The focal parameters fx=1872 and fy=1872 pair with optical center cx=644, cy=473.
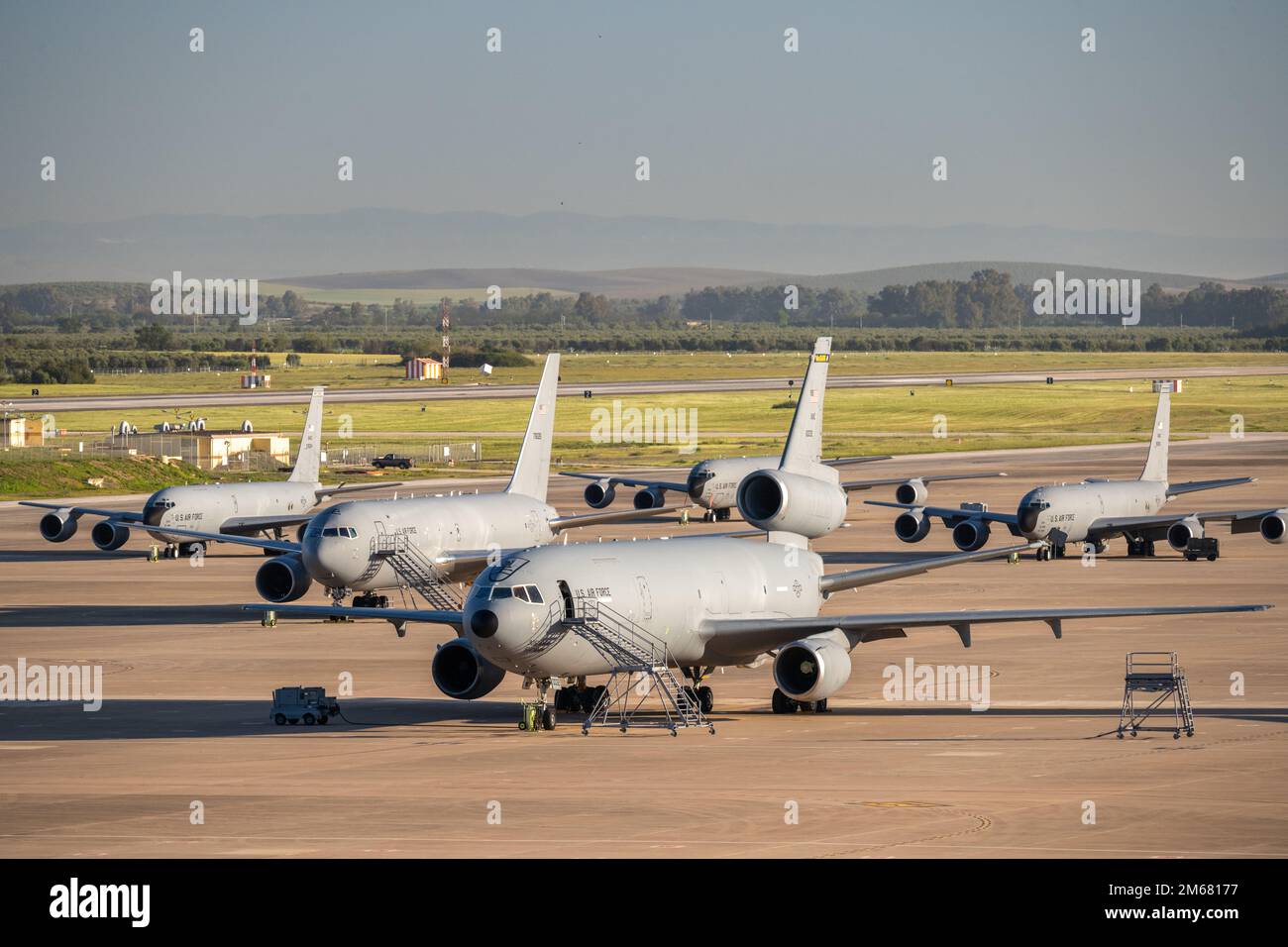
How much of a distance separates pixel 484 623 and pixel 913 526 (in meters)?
54.9

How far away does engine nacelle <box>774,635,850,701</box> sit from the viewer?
1791 inches

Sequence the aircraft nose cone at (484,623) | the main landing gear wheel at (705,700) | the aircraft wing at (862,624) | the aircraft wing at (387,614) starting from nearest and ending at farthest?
the aircraft nose cone at (484,623), the aircraft wing at (862,624), the aircraft wing at (387,614), the main landing gear wheel at (705,700)

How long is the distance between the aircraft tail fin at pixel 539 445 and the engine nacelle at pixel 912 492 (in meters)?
31.2

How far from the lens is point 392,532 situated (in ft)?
220

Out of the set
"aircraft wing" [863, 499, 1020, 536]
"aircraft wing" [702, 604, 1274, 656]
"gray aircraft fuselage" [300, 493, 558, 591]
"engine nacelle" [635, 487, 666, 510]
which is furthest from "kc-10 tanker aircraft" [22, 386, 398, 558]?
"aircraft wing" [702, 604, 1274, 656]

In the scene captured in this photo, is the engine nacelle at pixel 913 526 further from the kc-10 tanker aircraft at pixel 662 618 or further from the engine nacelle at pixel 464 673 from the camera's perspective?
the engine nacelle at pixel 464 673

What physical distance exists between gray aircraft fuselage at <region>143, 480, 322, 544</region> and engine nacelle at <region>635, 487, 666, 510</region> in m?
24.3

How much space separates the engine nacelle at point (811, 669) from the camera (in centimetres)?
4550

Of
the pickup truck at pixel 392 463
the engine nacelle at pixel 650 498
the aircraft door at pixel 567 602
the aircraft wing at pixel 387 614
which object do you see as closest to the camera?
the aircraft door at pixel 567 602

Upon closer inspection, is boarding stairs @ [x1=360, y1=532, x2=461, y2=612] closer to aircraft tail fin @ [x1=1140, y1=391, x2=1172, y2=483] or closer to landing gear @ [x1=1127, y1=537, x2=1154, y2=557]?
landing gear @ [x1=1127, y1=537, x2=1154, y2=557]

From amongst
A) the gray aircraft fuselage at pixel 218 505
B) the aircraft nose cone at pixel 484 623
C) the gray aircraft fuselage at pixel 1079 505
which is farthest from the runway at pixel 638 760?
the gray aircraft fuselage at pixel 218 505

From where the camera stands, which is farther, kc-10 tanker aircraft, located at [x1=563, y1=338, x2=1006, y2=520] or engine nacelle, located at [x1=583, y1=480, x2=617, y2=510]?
engine nacelle, located at [x1=583, y1=480, x2=617, y2=510]
